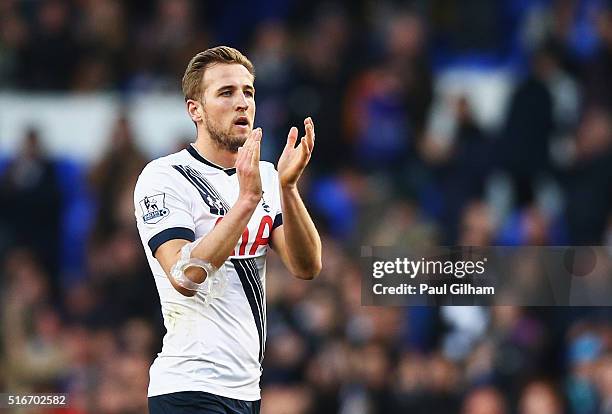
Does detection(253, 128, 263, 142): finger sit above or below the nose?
below

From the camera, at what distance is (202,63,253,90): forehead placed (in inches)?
217

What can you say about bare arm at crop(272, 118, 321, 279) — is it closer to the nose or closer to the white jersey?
the white jersey

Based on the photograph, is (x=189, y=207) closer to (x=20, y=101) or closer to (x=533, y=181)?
(x=533, y=181)

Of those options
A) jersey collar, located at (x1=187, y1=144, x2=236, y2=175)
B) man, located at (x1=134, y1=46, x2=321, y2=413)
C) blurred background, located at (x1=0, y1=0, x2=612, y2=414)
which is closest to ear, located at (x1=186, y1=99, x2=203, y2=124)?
man, located at (x1=134, y1=46, x2=321, y2=413)

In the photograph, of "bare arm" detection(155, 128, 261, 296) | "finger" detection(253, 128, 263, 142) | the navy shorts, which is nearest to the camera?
"bare arm" detection(155, 128, 261, 296)

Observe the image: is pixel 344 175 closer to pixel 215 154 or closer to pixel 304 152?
pixel 215 154

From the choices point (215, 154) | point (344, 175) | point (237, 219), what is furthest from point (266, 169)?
point (344, 175)

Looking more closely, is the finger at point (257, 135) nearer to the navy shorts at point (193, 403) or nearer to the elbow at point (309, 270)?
the elbow at point (309, 270)

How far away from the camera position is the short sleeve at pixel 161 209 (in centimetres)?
524

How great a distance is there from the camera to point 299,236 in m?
5.40

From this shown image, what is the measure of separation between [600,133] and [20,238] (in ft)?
16.9

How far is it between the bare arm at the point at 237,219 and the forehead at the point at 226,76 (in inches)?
20.4

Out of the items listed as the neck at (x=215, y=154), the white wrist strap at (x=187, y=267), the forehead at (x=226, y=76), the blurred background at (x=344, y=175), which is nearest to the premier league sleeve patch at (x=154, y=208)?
the white wrist strap at (x=187, y=267)

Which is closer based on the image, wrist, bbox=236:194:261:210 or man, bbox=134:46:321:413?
wrist, bbox=236:194:261:210
